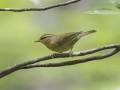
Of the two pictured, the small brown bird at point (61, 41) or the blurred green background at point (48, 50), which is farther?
the blurred green background at point (48, 50)

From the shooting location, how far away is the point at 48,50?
105 cm

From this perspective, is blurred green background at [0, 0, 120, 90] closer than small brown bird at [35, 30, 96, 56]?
No

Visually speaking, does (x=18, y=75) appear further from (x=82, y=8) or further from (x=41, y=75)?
(x=82, y=8)

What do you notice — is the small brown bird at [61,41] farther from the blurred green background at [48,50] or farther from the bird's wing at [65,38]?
the blurred green background at [48,50]

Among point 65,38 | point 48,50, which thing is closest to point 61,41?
point 65,38

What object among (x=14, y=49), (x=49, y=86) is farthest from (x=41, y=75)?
(x=14, y=49)

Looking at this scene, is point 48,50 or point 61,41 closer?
point 61,41

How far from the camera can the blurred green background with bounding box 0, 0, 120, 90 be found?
0.92 metres

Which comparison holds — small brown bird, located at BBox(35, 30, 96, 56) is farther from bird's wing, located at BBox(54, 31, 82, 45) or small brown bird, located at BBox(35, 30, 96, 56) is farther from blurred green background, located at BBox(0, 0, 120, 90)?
blurred green background, located at BBox(0, 0, 120, 90)

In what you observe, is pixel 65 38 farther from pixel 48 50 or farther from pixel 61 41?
pixel 48 50

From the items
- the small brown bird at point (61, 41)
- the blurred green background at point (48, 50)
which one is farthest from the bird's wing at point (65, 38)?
the blurred green background at point (48, 50)

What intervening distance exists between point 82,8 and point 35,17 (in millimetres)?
208

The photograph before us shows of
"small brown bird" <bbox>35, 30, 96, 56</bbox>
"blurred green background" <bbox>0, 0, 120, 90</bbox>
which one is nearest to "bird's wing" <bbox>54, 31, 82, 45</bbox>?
"small brown bird" <bbox>35, 30, 96, 56</bbox>

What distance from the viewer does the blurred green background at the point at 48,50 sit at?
0.92 meters
